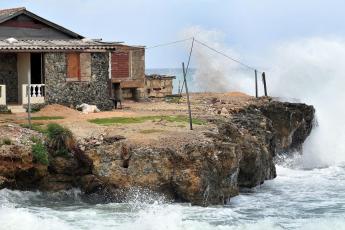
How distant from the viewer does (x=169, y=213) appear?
1914 centimetres

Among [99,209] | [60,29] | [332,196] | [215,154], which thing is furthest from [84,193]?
[60,29]

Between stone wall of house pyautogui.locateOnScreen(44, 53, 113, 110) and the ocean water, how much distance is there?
29.8 feet

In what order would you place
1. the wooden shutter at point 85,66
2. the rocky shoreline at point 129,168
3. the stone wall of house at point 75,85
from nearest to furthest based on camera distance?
the rocky shoreline at point 129,168, the stone wall of house at point 75,85, the wooden shutter at point 85,66

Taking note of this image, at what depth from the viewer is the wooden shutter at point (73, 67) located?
98.5 feet

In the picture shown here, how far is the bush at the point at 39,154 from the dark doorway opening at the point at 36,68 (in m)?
8.94

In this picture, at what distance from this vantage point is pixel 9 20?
30.9 metres

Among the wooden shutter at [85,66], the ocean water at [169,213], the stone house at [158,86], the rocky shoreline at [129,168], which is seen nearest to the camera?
the ocean water at [169,213]

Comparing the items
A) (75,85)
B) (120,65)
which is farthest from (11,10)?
(120,65)

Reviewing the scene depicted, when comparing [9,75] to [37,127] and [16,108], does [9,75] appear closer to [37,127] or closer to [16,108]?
[16,108]

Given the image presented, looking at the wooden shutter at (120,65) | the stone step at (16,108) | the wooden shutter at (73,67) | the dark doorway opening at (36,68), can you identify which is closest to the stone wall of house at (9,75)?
the dark doorway opening at (36,68)

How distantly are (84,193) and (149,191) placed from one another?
2.10m

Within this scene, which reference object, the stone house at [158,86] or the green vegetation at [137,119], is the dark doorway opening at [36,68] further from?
the stone house at [158,86]

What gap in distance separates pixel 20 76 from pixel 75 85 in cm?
232

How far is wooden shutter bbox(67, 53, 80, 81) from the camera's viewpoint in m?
30.0
